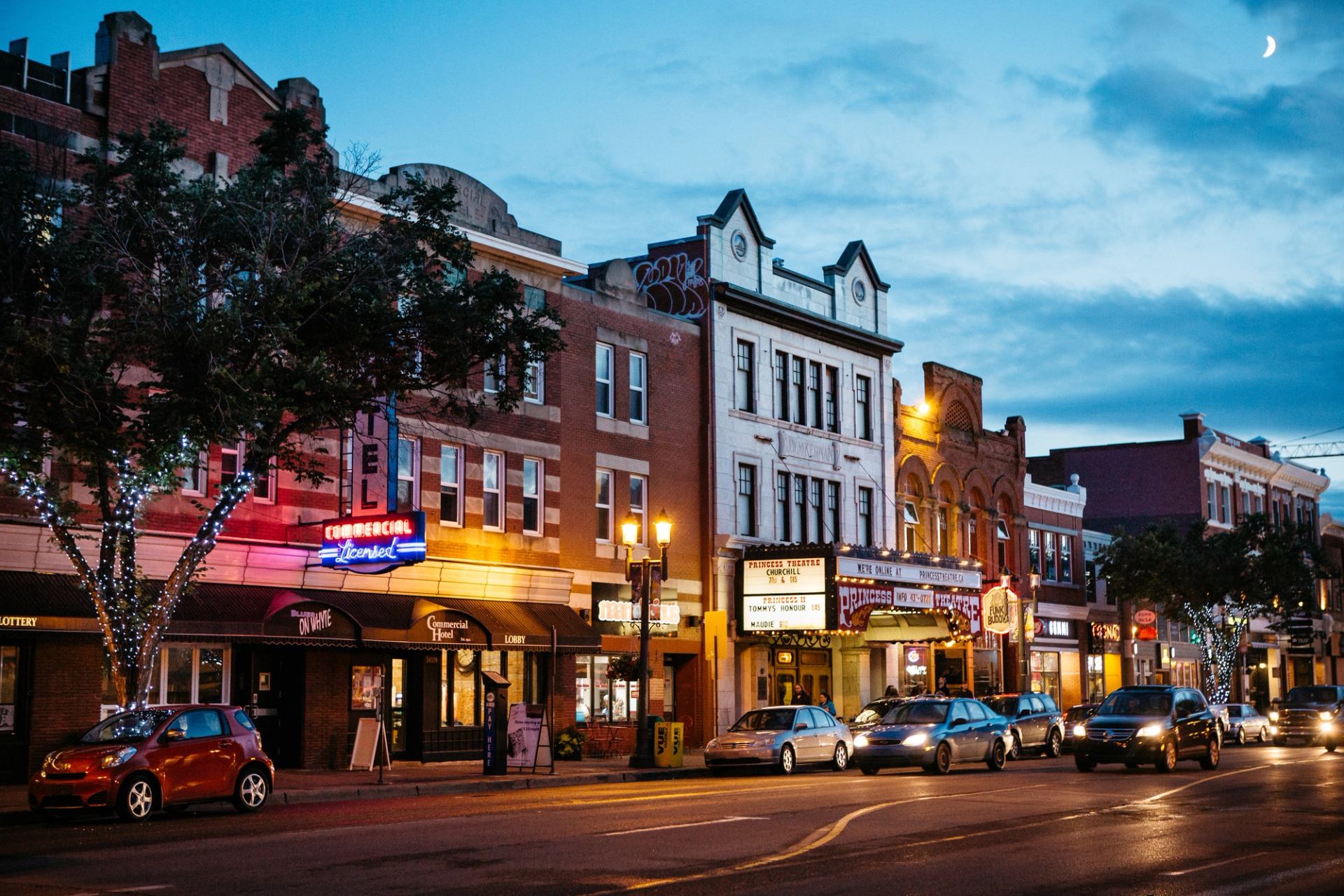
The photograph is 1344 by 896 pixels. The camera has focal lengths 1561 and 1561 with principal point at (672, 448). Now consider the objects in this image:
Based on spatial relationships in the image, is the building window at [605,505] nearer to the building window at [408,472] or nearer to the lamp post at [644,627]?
the lamp post at [644,627]

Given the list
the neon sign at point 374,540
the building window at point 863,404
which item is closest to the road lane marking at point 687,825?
the neon sign at point 374,540

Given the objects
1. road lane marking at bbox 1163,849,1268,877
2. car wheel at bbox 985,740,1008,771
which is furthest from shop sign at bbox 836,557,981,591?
Result: road lane marking at bbox 1163,849,1268,877

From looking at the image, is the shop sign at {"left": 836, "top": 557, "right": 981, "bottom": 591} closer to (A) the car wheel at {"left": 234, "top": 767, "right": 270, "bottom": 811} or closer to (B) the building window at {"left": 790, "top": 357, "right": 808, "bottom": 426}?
(B) the building window at {"left": 790, "top": 357, "right": 808, "bottom": 426}

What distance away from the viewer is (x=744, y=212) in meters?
44.2

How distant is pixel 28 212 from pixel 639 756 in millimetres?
16824

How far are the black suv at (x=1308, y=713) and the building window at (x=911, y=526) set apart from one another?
12044mm

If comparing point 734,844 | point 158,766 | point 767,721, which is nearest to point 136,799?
point 158,766

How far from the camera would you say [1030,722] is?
123 ft

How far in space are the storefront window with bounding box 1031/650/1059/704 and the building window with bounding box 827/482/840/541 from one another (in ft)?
45.2

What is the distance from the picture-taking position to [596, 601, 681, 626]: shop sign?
122 feet

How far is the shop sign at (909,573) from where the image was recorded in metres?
41.4

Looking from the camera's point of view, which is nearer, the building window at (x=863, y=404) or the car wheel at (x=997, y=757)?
the car wheel at (x=997, y=757)

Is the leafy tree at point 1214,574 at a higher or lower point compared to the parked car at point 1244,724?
higher

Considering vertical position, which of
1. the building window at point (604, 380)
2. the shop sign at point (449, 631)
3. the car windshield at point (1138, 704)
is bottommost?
the car windshield at point (1138, 704)
